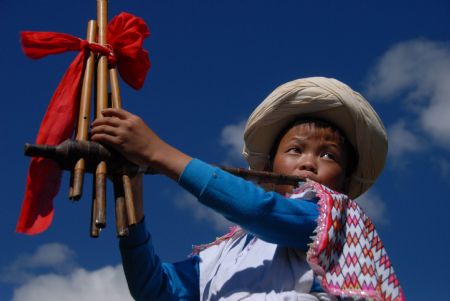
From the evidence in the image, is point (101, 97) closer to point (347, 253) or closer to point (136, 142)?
point (136, 142)

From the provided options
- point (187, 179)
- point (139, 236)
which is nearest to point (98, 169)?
point (187, 179)

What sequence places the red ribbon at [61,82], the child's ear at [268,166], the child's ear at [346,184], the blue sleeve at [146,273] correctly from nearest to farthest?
1. the red ribbon at [61,82]
2. the blue sleeve at [146,273]
3. the child's ear at [346,184]
4. the child's ear at [268,166]

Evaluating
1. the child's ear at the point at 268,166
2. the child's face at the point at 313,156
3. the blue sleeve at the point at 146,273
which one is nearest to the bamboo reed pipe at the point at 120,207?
the blue sleeve at the point at 146,273

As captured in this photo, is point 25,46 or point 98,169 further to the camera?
point 25,46

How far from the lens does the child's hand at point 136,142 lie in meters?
2.29

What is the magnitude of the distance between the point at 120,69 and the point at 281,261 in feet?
3.52

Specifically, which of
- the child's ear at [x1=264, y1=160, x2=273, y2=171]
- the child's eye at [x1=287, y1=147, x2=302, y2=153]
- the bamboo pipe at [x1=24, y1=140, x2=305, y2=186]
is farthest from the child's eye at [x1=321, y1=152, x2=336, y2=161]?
the bamboo pipe at [x1=24, y1=140, x2=305, y2=186]

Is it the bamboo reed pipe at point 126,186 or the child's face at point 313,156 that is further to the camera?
the child's face at point 313,156

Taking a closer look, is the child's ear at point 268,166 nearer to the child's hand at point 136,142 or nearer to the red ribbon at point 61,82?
the red ribbon at point 61,82

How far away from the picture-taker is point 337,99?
3.15 meters

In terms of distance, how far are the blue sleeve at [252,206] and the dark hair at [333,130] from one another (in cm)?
69

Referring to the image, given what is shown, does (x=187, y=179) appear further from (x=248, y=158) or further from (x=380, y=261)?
(x=248, y=158)

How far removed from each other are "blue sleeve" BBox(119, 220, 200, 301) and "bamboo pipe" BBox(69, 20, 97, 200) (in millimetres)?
549

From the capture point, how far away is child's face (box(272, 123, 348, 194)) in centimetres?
300
